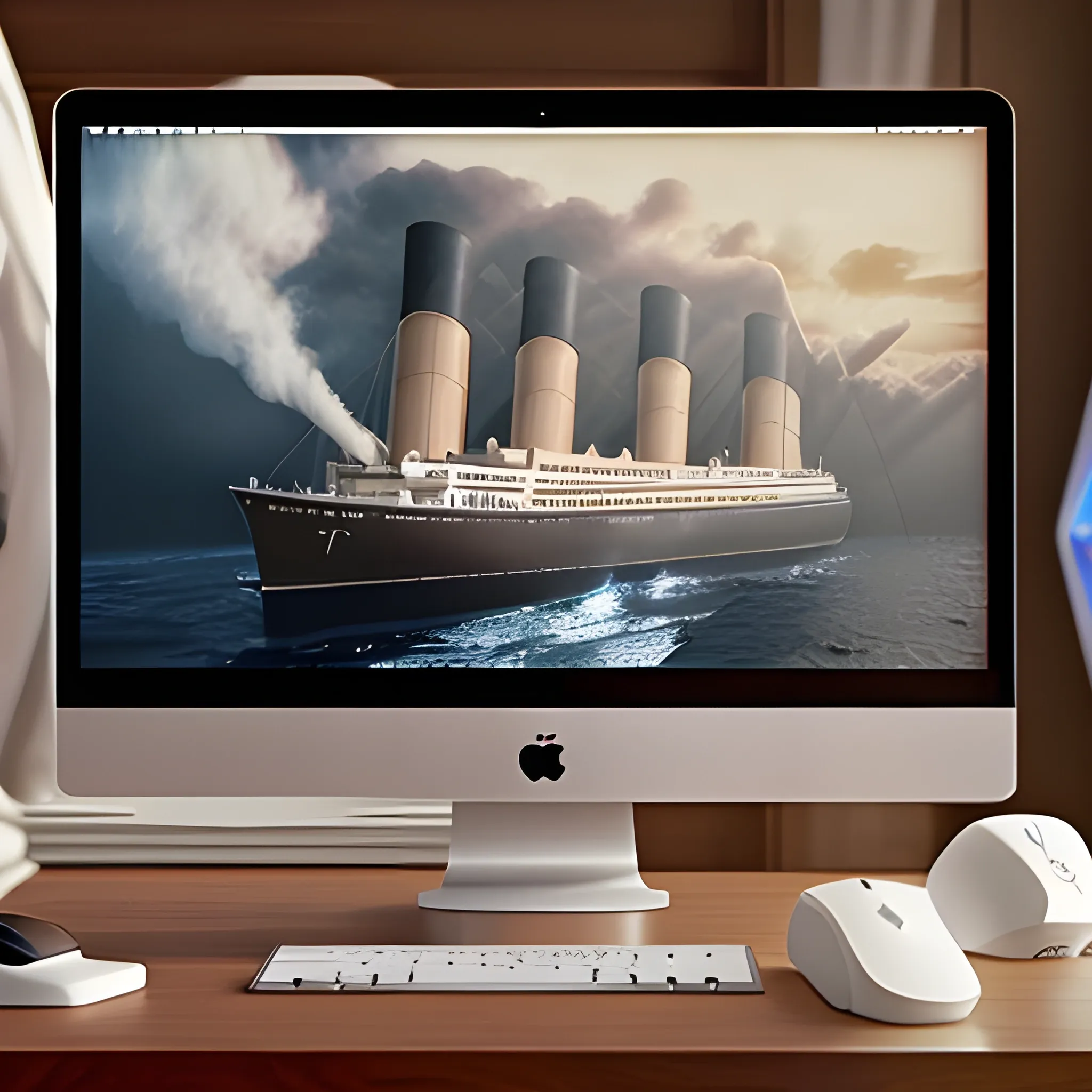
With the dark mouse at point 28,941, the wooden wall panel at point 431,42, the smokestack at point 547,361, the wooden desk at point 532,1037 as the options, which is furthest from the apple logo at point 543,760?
the wooden wall panel at point 431,42

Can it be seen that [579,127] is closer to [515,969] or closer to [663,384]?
[663,384]

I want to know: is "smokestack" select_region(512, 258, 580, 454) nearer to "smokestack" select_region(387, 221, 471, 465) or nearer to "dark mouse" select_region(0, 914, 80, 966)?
"smokestack" select_region(387, 221, 471, 465)

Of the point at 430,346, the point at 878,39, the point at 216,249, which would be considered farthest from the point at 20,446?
the point at 878,39

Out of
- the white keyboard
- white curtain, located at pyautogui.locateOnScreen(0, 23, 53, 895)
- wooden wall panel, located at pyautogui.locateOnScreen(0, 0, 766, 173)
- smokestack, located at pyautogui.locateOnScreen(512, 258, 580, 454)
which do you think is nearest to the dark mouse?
the white keyboard

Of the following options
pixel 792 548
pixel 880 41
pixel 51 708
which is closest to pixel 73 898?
pixel 51 708

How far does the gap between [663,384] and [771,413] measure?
10 cm

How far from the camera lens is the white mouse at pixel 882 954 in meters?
0.67

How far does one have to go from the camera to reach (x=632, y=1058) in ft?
2.01

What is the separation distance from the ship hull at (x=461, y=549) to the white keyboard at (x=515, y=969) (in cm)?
28

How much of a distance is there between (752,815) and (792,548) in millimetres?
498

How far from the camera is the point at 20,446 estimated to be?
3.77ft

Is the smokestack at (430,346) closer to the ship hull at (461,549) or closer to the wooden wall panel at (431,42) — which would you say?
the ship hull at (461,549)

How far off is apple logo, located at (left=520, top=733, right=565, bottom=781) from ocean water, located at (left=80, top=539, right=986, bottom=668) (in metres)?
0.07

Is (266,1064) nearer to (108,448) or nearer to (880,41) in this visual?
(108,448)
